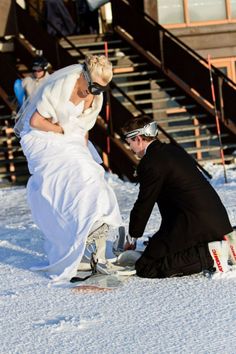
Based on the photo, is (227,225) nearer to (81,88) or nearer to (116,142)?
(81,88)

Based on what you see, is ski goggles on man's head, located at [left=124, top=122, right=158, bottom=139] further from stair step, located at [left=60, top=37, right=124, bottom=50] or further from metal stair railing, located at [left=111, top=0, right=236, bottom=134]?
stair step, located at [left=60, top=37, right=124, bottom=50]

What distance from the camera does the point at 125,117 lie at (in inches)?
499

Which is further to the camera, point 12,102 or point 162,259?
point 12,102

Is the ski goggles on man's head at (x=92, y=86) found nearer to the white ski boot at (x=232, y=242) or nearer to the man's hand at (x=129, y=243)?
the man's hand at (x=129, y=243)

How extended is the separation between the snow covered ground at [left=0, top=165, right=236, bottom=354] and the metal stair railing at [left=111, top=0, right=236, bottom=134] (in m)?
7.45

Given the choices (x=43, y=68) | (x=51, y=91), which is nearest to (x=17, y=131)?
(x=51, y=91)

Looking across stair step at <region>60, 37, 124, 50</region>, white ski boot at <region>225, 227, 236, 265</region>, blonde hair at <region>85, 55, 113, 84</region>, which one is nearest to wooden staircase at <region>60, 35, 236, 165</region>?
stair step at <region>60, 37, 124, 50</region>

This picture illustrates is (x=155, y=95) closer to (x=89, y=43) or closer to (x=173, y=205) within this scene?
(x=89, y=43)

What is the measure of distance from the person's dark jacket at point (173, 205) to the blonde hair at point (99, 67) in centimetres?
72

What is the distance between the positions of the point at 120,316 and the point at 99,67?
202 centimetres

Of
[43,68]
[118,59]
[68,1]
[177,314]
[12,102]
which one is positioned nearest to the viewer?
[177,314]

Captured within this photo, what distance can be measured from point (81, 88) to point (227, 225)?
156cm

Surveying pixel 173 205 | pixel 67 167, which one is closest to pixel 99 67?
pixel 67 167

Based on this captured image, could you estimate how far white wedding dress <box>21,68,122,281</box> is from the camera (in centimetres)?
624
